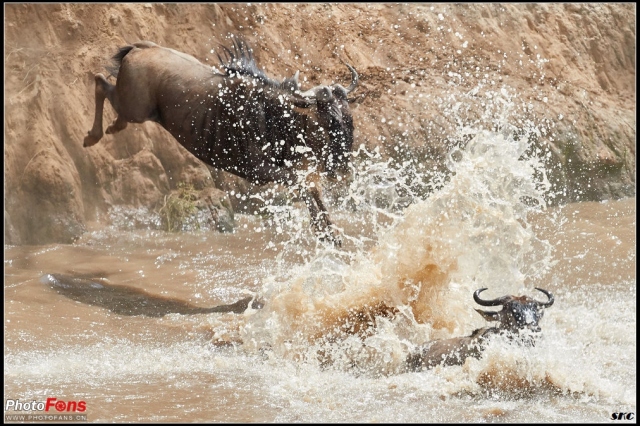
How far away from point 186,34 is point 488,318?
695cm

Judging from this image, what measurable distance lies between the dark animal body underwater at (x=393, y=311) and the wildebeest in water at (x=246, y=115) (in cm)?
139

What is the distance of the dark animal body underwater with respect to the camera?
15.8 ft

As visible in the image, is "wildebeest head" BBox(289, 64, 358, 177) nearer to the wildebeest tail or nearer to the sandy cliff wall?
the wildebeest tail

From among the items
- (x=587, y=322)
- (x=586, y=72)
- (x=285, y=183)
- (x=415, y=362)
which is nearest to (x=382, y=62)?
(x=586, y=72)

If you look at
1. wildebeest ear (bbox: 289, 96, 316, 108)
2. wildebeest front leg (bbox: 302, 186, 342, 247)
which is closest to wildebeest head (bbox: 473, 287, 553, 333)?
wildebeest front leg (bbox: 302, 186, 342, 247)

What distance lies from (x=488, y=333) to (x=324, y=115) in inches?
129

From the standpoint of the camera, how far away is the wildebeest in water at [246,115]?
7672 mm

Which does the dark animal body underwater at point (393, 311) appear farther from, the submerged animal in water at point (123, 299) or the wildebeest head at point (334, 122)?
the wildebeest head at point (334, 122)

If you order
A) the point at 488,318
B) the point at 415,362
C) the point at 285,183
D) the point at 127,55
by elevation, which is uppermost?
the point at 127,55

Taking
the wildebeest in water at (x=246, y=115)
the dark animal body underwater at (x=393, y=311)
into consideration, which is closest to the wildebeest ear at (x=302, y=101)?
the wildebeest in water at (x=246, y=115)

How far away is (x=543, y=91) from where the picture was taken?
12352mm

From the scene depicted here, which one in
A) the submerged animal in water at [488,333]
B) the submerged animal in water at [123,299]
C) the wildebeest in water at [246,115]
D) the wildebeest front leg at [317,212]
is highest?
the wildebeest in water at [246,115]

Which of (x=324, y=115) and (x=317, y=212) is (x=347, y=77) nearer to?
(x=324, y=115)

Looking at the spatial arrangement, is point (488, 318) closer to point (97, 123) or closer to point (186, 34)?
point (97, 123)
